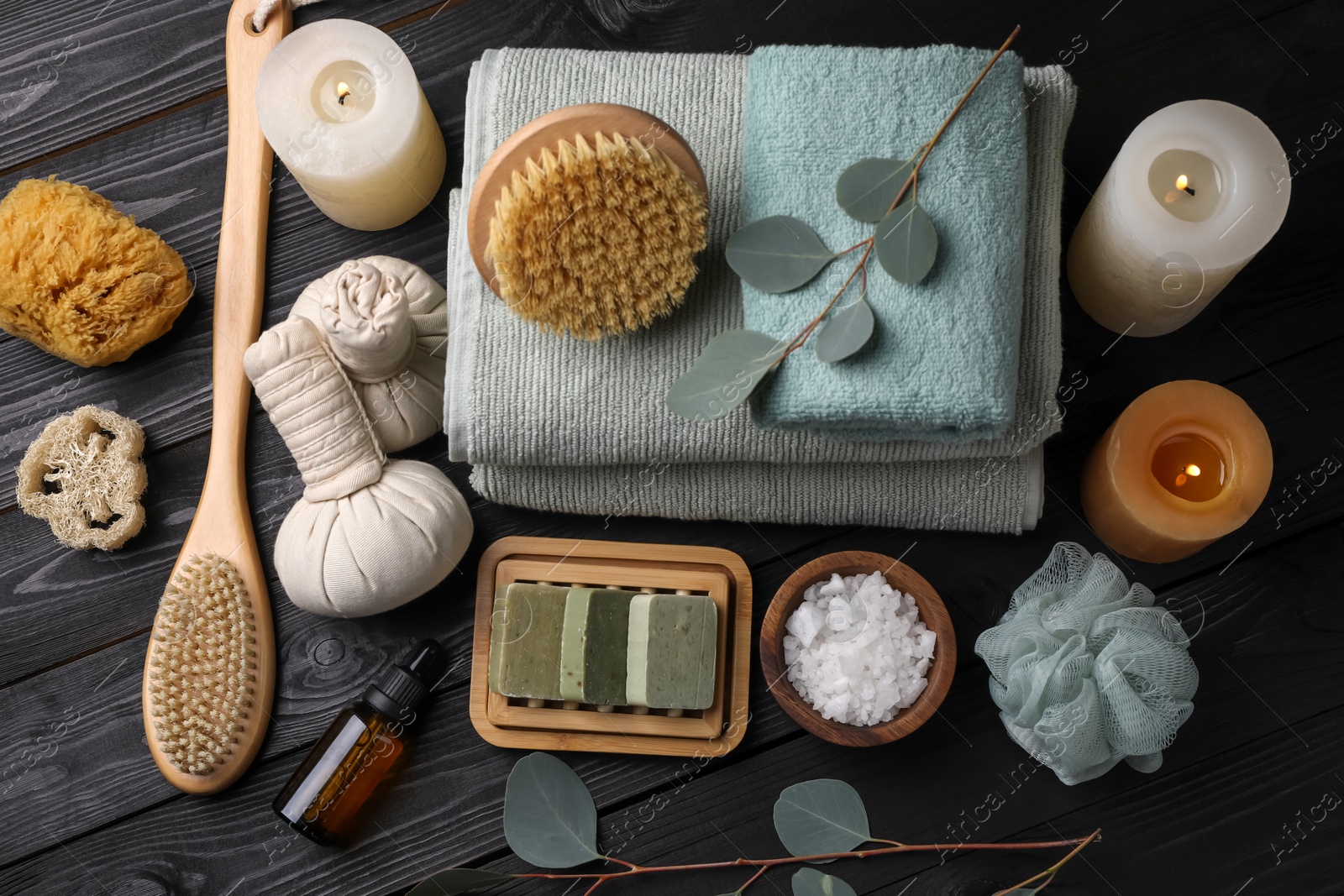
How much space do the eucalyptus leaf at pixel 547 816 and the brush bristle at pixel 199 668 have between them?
0.68 ft

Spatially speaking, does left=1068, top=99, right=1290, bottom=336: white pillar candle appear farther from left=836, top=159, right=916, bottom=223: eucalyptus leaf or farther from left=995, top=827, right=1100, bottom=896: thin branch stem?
left=995, top=827, right=1100, bottom=896: thin branch stem

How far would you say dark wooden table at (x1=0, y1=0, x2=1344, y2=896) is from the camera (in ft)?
2.13

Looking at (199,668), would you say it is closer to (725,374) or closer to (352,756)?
(352,756)

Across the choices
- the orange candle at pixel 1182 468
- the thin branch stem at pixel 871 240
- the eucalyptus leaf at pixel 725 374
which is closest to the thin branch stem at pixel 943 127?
the thin branch stem at pixel 871 240

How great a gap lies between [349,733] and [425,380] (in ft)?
0.84

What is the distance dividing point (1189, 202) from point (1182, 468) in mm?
171

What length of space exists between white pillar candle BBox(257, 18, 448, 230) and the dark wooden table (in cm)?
7

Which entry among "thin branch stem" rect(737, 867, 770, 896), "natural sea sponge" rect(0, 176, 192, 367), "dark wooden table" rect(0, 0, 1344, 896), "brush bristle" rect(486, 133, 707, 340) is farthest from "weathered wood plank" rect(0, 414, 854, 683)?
"thin branch stem" rect(737, 867, 770, 896)

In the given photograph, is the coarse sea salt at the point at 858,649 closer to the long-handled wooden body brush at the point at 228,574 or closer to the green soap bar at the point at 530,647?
the green soap bar at the point at 530,647

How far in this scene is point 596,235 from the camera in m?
0.51

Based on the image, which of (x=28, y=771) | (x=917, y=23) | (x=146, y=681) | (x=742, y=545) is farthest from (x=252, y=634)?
(x=917, y=23)

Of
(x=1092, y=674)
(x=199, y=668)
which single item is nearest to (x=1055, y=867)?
(x=1092, y=674)

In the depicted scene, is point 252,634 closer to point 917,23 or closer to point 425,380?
point 425,380

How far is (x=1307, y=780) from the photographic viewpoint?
2.12 feet
